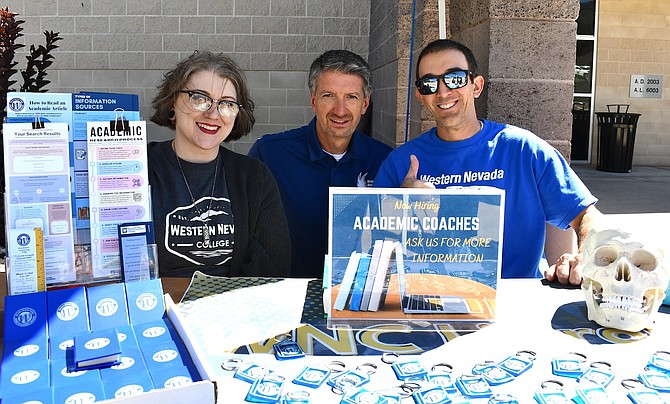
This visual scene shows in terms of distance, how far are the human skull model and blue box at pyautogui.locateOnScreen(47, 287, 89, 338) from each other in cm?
108

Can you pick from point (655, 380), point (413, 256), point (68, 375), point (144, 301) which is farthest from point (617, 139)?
point (68, 375)

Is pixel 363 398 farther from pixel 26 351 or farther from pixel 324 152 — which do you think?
pixel 324 152

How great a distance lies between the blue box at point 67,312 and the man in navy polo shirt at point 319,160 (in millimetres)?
1458

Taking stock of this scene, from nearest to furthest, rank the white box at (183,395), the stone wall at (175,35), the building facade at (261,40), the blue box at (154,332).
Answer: the white box at (183,395)
the blue box at (154,332)
the building facade at (261,40)
the stone wall at (175,35)

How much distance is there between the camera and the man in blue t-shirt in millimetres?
2098

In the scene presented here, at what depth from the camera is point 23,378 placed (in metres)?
0.96

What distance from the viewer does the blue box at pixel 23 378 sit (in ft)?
3.03

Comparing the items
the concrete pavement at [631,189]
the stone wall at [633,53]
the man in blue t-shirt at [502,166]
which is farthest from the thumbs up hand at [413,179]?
the stone wall at [633,53]

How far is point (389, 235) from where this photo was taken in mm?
1325

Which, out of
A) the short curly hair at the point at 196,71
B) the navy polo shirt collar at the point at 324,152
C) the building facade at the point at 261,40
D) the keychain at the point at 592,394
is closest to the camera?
the keychain at the point at 592,394

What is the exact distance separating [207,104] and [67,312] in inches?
38.3

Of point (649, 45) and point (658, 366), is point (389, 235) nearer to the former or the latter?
point (658, 366)

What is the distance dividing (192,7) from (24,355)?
17.5ft

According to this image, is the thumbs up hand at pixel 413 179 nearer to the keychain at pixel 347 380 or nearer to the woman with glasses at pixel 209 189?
the woman with glasses at pixel 209 189
